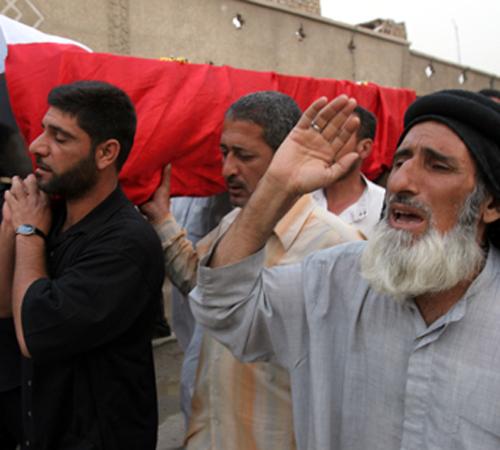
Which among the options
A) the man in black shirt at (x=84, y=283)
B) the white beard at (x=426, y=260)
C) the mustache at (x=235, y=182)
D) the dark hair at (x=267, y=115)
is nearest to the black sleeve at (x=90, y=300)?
the man in black shirt at (x=84, y=283)

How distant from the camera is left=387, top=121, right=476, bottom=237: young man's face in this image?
1.23m

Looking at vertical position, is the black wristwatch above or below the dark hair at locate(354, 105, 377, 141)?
below

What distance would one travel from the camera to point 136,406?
175 centimetres

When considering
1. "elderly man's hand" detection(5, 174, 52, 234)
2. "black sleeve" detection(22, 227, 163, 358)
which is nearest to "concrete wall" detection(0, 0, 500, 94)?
"elderly man's hand" detection(5, 174, 52, 234)

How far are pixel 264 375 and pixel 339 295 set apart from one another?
18.9 inches

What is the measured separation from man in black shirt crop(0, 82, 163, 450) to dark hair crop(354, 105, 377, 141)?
4.61 feet

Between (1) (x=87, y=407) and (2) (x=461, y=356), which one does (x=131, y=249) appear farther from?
(2) (x=461, y=356)

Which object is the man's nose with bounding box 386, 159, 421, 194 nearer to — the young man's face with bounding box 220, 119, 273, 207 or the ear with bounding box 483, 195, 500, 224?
the ear with bounding box 483, 195, 500, 224

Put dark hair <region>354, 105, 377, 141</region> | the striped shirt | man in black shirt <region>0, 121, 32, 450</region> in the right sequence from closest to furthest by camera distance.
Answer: the striped shirt
man in black shirt <region>0, 121, 32, 450</region>
dark hair <region>354, 105, 377, 141</region>

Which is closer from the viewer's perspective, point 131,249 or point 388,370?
point 388,370

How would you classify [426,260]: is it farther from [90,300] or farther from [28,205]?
[28,205]

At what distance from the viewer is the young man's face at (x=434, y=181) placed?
48.4 inches

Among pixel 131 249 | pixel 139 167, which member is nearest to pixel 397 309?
pixel 131 249

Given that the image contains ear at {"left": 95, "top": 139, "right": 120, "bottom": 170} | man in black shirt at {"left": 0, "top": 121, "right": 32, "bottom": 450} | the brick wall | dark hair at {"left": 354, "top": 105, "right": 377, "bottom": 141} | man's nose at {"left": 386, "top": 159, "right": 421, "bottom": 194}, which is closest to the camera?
man's nose at {"left": 386, "top": 159, "right": 421, "bottom": 194}
